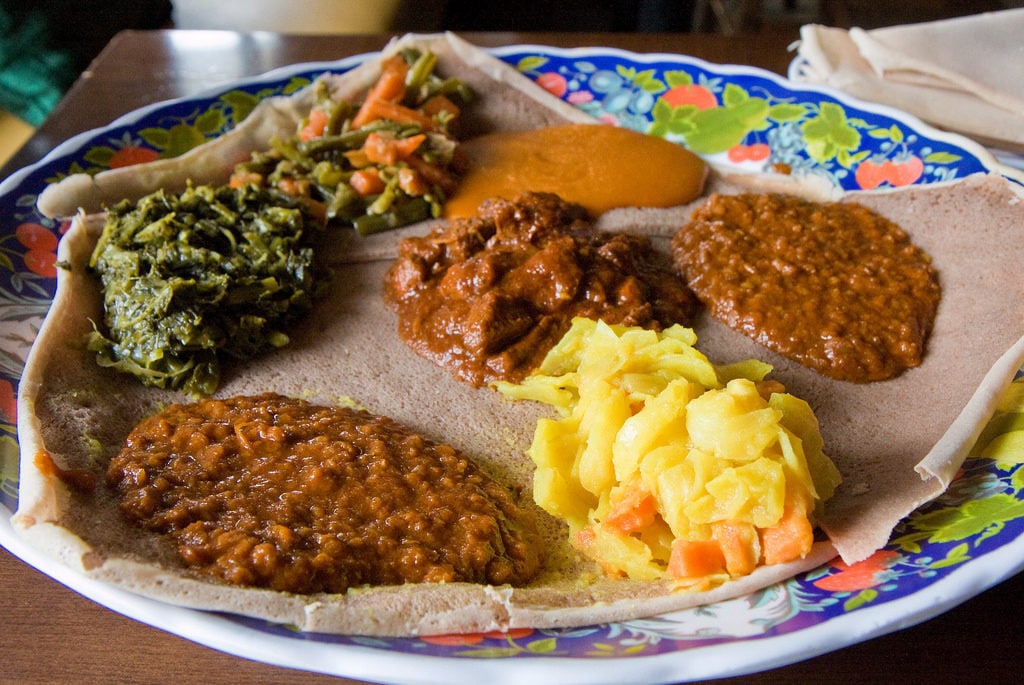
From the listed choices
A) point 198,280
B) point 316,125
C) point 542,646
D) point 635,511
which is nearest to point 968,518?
point 635,511

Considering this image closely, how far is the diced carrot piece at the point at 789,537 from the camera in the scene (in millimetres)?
2229

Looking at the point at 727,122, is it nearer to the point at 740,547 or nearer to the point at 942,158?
the point at 942,158

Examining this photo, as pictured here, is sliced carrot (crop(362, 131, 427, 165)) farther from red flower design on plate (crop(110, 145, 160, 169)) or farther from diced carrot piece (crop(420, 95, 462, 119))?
red flower design on plate (crop(110, 145, 160, 169))

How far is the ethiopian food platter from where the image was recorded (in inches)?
84.8

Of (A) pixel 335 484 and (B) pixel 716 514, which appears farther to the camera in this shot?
(A) pixel 335 484

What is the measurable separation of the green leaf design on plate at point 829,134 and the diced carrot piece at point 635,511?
2.45 metres

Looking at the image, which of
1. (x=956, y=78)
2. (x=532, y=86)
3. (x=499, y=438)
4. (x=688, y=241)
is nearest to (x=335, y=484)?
(x=499, y=438)

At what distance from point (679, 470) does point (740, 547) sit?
0.26m

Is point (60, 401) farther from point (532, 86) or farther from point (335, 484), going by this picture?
point (532, 86)

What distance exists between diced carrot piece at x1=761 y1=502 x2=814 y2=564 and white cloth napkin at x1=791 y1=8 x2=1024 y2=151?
9.54ft

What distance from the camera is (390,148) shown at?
12.9ft

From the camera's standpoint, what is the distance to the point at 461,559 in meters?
2.37

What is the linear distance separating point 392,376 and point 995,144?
3.24m

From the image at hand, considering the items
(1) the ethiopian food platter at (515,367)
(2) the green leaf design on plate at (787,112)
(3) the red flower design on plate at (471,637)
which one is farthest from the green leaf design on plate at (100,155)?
(2) the green leaf design on plate at (787,112)
